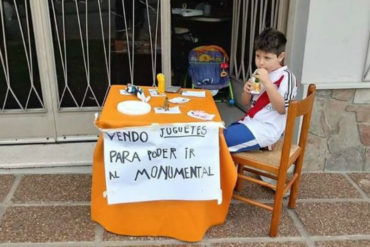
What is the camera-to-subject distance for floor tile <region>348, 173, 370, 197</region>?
2846 mm

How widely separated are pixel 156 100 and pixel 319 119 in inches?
49.2

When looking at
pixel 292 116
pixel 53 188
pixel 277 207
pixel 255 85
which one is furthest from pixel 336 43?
pixel 53 188

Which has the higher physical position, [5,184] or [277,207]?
[277,207]

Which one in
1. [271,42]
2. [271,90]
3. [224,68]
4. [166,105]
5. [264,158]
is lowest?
[264,158]

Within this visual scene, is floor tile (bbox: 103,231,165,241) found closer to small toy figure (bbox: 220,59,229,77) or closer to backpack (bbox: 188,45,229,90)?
backpack (bbox: 188,45,229,90)

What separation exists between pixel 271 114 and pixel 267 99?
0.09 m

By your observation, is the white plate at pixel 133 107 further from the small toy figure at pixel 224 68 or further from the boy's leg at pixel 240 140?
the small toy figure at pixel 224 68

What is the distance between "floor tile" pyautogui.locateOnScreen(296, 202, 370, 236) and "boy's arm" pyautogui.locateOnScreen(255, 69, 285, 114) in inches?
31.6

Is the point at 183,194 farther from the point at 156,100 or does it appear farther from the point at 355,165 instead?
the point at 355,165

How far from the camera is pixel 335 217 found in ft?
8.22

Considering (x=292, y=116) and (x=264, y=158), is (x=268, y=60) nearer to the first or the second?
(x=292, y=116)

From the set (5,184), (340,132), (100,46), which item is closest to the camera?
(5,184)

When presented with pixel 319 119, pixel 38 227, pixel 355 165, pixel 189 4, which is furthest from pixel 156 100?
pixel 189 4

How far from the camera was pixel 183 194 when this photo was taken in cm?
213
